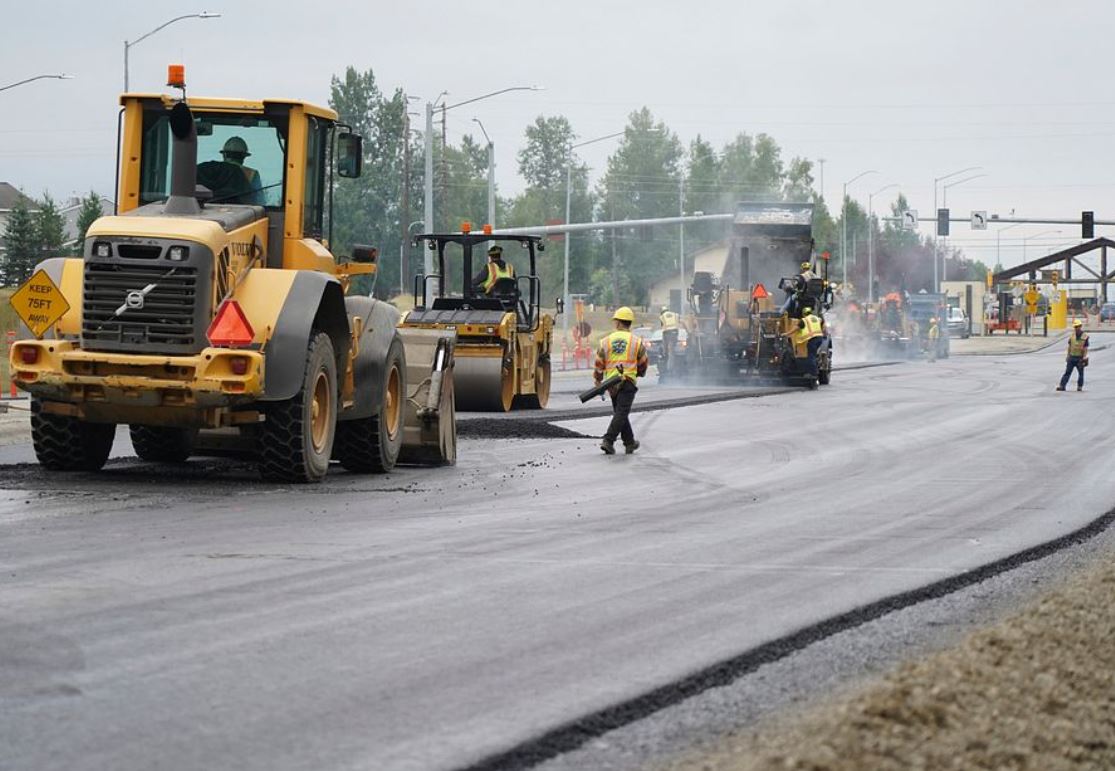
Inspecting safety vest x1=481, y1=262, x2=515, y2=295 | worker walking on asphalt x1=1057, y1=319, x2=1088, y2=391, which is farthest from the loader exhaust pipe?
worker walking on asphalt x1=1057, y1=319, x2=1088, y2=391

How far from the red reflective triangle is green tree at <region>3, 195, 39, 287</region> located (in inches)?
2782

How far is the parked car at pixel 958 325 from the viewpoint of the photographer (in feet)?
327

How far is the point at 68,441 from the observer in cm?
1552

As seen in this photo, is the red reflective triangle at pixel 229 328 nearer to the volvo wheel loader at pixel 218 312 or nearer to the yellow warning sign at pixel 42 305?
the volvo wheel loader at pixel 218 312

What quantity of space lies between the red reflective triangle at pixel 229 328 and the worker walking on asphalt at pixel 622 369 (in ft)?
22.3

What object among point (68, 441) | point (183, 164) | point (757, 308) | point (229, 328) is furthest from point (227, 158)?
point (757, 308)

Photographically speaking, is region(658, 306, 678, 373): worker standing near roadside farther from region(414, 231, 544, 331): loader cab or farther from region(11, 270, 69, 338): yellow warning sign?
region(11, 270, 69, 338): yellow warning sign

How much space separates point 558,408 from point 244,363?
16.0m

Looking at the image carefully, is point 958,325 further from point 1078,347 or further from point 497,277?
point 497,277

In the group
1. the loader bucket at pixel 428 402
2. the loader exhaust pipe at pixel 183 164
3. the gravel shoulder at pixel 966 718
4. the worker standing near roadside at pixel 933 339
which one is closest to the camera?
the gravel shoulder at pixel 966 718

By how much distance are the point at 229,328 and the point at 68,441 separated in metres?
2.11

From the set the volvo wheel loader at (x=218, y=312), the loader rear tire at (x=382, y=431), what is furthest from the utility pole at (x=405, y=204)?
the volvo wheel loader at (x=218, y=312)

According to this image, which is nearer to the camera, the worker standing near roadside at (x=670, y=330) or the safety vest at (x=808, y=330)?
the safety vest at (x=808, y=330)

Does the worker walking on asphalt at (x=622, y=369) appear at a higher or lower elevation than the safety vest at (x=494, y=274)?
lower
